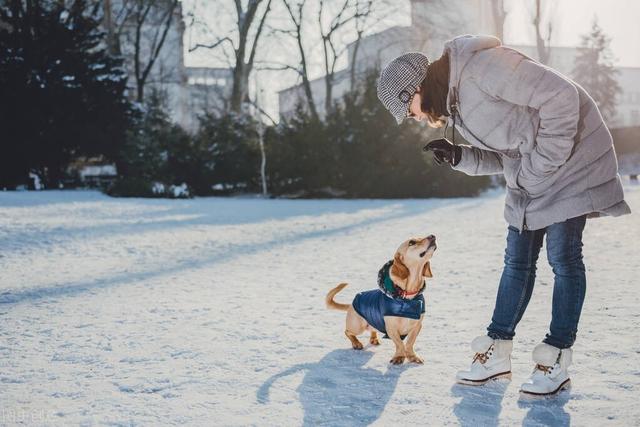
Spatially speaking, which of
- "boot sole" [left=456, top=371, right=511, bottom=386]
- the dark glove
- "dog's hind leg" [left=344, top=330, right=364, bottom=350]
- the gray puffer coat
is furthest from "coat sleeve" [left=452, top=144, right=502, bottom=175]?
"dog's hind leg" [left=344, top=330, right=364, bottom=350]

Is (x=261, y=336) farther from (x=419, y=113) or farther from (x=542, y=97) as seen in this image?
(x=542, y=97)

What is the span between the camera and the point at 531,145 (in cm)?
229

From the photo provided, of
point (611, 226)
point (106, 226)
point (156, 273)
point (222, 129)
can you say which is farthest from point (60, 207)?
point (611, 226)

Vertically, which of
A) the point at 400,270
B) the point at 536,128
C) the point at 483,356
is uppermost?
the point at 536,128

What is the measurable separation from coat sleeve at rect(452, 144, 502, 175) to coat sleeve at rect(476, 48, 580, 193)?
0.41m

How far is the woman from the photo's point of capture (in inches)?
86.0

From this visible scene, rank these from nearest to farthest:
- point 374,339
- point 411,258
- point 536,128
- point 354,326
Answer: point 536,128, point 411,258, point 354,326, point 374,339

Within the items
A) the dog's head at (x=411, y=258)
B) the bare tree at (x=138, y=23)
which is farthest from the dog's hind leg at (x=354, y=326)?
the bare tree at (x=138, y=23)

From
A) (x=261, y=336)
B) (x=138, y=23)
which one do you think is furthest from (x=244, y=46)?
(x=261, y=336)

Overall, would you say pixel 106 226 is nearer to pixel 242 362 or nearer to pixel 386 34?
pixel 242 362

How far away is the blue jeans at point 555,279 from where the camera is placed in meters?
2.38

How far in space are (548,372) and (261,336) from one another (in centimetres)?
165

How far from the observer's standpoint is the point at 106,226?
8758 mm

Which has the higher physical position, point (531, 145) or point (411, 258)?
point (531, 145)
